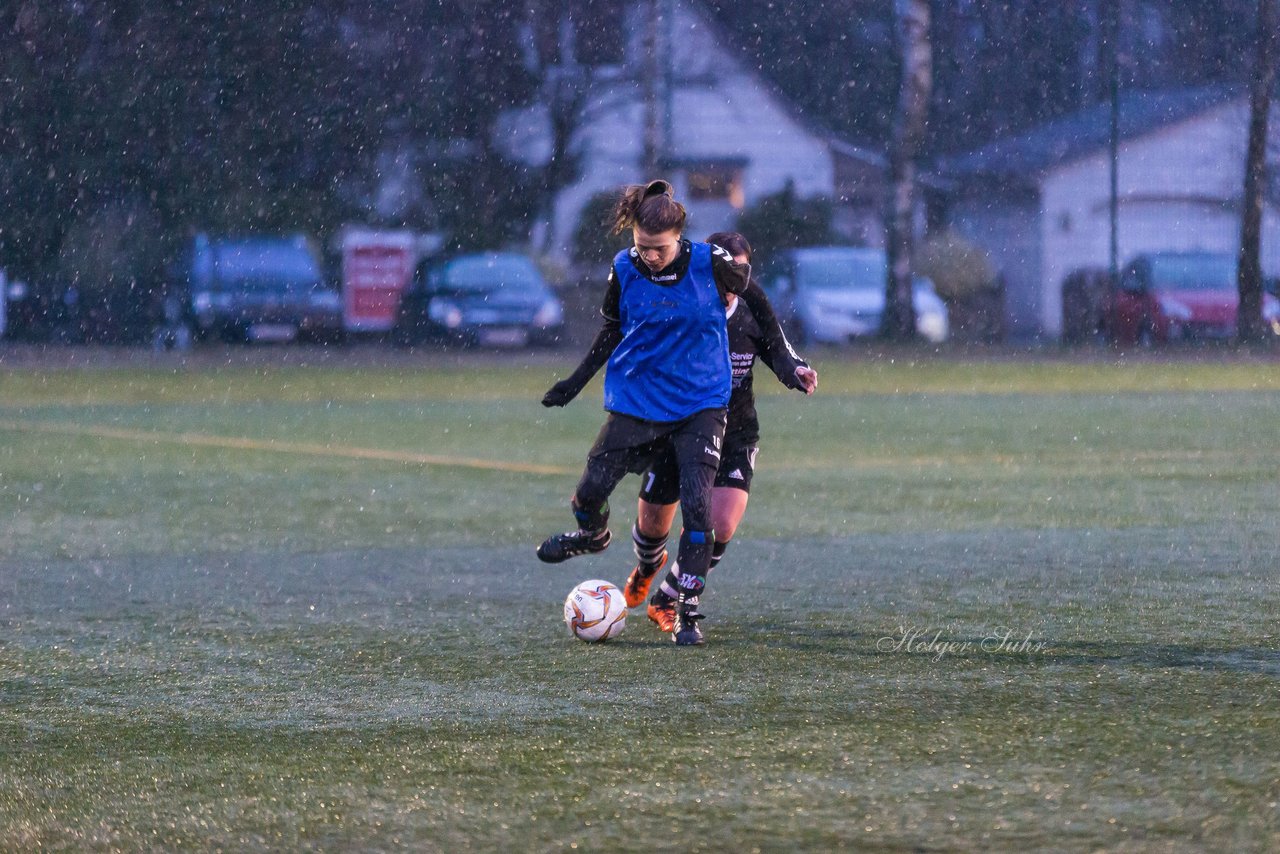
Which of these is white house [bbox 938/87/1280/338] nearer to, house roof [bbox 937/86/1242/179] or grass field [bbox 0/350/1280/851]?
→ house roof [bbox 937/86/1242/179]

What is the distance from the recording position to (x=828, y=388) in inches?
848

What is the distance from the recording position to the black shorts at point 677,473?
6.72m

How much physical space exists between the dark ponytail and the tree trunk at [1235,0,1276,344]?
87.0 ft

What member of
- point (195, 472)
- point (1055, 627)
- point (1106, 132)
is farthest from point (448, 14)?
point (1055, 627)

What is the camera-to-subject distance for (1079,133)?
1687 inches

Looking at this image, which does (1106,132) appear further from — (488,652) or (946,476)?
(488,652)

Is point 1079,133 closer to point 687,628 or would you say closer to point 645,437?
point 645,437

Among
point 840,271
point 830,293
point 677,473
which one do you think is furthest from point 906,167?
point 677,473

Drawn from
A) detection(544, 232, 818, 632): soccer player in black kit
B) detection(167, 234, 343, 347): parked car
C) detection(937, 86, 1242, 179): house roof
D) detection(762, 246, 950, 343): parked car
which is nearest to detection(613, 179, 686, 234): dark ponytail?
detection(544, 232, 818, 632): soccer player in black kit

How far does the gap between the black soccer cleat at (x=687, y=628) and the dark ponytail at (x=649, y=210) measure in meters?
1.22

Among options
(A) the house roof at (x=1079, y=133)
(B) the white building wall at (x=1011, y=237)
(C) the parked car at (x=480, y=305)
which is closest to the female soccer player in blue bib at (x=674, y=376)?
(C) the parked car at (x=480, y=305)

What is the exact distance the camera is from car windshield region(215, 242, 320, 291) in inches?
1268

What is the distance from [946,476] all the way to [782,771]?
25.6 feet

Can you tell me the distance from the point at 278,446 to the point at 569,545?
8.37 metres
